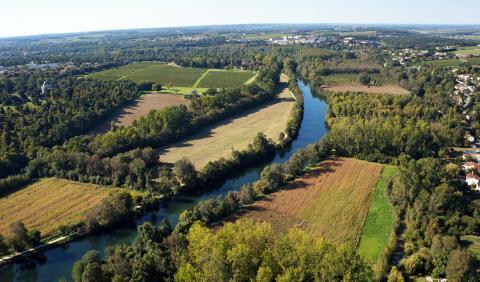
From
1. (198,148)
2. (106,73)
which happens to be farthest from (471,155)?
(106,73)

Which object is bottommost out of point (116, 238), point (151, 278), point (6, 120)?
point (116, 238)

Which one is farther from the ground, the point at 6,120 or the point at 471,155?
the point at 6,120

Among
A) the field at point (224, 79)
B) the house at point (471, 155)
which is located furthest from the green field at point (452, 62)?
the house at point (471, 155)

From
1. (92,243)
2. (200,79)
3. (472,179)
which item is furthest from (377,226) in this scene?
(200,79)

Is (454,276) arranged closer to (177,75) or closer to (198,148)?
(198,148)

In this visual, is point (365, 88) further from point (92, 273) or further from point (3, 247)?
point (3, 247)

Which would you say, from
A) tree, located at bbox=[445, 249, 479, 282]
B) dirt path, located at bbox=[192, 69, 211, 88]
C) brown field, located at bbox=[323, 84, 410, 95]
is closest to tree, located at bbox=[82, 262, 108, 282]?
tree, located at bbox=[445, 249, 479, 282]
